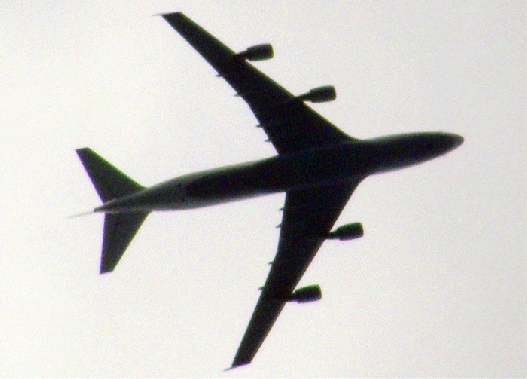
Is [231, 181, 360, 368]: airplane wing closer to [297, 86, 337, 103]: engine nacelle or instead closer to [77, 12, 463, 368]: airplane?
[77, 12, 463, 368]: airplane

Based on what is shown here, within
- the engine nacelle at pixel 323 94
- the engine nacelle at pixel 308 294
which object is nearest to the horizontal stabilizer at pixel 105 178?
the engine nacelle at pixel 323 94

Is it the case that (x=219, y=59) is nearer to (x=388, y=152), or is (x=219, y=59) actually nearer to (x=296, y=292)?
(x=388, y=152)

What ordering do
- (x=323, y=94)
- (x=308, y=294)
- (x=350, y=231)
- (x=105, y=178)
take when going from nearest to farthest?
(x=323, y=94), (x=105, y=178), (x=350, y=231), (x=308, y=294)

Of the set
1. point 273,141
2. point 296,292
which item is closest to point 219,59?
point 273,141

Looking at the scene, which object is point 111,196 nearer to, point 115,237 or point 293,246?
point 115,237

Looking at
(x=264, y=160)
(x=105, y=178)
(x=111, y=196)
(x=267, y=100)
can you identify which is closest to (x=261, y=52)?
(x=267, y=100)

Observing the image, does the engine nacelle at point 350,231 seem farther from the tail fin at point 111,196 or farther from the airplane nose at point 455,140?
the tail fin at point 111,196

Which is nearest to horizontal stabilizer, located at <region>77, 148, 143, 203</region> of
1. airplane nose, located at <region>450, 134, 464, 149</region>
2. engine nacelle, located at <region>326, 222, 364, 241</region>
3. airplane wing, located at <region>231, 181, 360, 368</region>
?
airplane wing, located at <region>231, 181, 360, 368</region>
